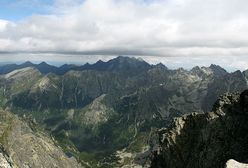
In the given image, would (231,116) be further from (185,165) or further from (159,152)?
(159,152)

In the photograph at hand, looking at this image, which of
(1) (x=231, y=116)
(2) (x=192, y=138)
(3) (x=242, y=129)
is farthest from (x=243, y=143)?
(2) (x=192, y=138)

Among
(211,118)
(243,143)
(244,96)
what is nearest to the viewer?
(243,143)

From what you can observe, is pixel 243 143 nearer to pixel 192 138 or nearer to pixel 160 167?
pixel 192 138

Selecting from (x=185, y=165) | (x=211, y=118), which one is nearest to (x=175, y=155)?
(x=185, y=165)

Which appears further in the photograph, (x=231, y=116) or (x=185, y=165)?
(x=185, y=165)

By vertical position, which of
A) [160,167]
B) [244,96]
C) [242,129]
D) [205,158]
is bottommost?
[160,167]

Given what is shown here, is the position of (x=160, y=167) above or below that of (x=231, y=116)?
below

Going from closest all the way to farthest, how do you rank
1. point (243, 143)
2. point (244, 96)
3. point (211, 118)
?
point (243, 143) < point (244, 96) < point (211, 118)
